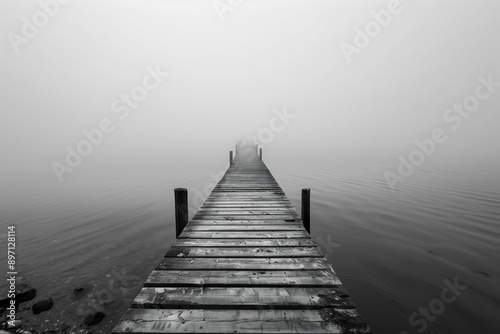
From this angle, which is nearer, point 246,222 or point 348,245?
point 246,222

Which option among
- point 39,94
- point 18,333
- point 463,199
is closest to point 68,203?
point 18,333

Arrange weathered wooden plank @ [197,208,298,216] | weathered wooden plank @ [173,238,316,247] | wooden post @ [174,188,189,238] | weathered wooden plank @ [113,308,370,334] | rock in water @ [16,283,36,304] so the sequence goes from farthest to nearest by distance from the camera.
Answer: weathered wooden plank @ [197,208,298,216] → wooden post @ [174,188,189,238] → rock in water @ [16,283,36,304] → weathered wooden plank @ [173,238,316,247] → weathered wooden plank @ [113,308,370,334]

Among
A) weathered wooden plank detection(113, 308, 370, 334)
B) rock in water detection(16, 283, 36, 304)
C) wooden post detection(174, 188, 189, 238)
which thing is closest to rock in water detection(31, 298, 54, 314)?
rock in water detection(16, 283, 36, 304)

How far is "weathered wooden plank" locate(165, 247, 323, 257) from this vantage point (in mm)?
3754

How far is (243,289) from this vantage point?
2818 mm

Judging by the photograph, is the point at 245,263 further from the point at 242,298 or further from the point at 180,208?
the point at 180,208

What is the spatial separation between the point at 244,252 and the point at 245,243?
387 mm

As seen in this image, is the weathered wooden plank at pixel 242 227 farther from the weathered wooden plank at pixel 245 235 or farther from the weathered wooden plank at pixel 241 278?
the weathered wooden plank at pixel 241 278

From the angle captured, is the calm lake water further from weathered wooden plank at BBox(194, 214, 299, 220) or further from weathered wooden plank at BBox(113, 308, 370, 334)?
weathered wooden plank at BBox(113, 308, 370, 334)

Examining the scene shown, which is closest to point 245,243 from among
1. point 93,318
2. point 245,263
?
point 245,263

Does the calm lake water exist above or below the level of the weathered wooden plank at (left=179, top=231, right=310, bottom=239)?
below

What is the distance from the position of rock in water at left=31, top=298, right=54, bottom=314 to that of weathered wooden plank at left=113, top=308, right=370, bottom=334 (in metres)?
4.08

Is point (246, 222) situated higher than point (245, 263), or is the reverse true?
point (246, 222)

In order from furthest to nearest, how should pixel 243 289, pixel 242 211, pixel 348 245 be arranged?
1. pixel 348 245
2. pixel 242 211
3. pixel 243 289
